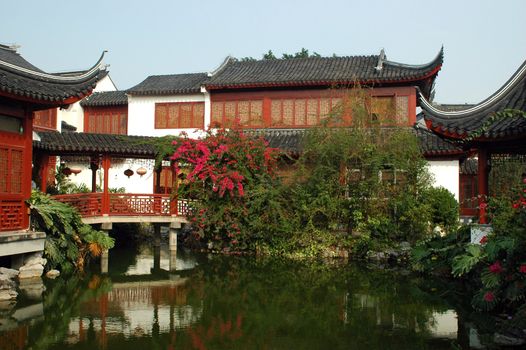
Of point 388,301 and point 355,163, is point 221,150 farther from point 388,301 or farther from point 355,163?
point 388,301

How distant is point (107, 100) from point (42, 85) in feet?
37.9

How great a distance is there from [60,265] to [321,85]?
34.6 feet

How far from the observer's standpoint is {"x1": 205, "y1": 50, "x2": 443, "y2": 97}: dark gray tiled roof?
1834 cm

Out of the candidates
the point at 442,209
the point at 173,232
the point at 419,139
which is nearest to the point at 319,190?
the point at 442,209

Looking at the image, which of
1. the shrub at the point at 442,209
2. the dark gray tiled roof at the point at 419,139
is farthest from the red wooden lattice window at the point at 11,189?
the shrub at the point at 442,209

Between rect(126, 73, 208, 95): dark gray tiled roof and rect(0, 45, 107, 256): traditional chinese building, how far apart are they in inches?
349

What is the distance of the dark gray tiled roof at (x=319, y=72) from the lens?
18.3 meters

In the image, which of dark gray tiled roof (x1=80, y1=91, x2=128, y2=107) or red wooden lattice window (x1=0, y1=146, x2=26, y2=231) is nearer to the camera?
red wooden lattice window (x1=0, y1=146, x2=26, y2=231)

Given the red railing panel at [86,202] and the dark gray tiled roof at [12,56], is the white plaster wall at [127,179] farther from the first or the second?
the red railing panel at [86,202]

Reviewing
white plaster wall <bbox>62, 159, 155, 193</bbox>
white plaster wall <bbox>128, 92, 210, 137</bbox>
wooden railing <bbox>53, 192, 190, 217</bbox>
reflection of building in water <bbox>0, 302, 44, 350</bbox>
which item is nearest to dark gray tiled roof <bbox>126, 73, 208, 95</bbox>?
white plaster wall <bbox>128, 92, 210, 137</bbox>

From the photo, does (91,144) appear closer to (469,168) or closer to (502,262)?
(502,262)

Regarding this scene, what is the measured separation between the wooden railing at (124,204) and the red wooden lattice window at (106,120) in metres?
8.29

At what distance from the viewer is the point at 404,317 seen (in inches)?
341

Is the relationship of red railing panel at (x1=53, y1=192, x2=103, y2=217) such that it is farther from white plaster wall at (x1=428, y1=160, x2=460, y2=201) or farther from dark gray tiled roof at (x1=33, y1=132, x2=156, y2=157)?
white plaster wall at (x1=428, y1=160, x2=460, y2=201)
